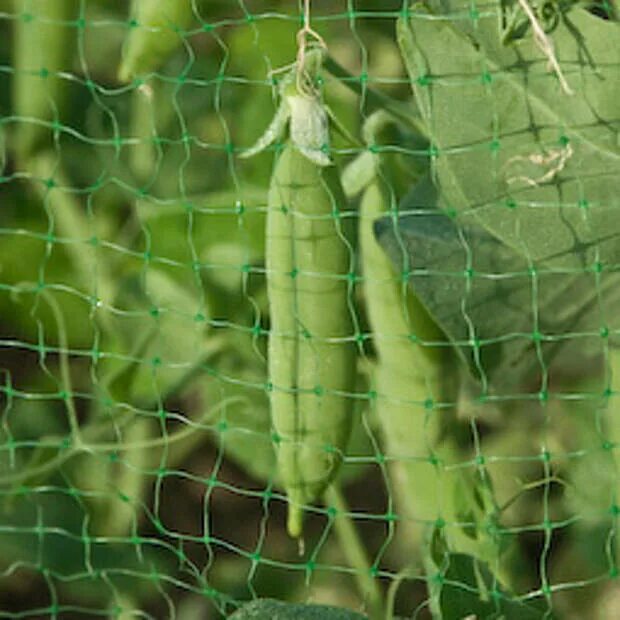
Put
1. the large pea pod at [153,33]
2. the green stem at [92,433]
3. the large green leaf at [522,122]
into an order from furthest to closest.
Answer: the green stem at [92,433], the large pea pod at [153,33], the large green leaf at [522,122]

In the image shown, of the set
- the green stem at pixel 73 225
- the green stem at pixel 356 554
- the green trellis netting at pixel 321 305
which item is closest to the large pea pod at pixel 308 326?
the green trellis netting at pixel 321 305

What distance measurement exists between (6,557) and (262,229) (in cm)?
32

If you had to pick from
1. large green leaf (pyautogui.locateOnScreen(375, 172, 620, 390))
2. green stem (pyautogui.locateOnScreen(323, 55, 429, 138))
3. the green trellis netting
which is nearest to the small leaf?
the green trellis netting

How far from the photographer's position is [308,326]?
0.80 metres

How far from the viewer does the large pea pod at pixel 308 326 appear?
78 cm

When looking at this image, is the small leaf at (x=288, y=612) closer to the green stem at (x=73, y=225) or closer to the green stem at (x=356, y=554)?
the green stem at (x=356, y=554)

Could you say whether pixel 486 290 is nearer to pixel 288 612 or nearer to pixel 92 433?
pixel 288 612

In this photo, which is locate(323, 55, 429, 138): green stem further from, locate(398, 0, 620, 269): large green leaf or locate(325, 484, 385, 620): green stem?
locate(325, 484, 385, 620): green stem

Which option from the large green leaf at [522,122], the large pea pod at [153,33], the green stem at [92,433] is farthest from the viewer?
the green stem at [92,433]

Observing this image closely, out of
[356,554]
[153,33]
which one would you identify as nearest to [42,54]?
[153,33]

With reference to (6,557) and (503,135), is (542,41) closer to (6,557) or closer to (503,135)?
(503,135)

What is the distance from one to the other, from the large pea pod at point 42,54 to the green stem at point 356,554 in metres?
0.29

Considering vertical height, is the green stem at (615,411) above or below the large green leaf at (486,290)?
below

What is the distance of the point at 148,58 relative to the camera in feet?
2.93
